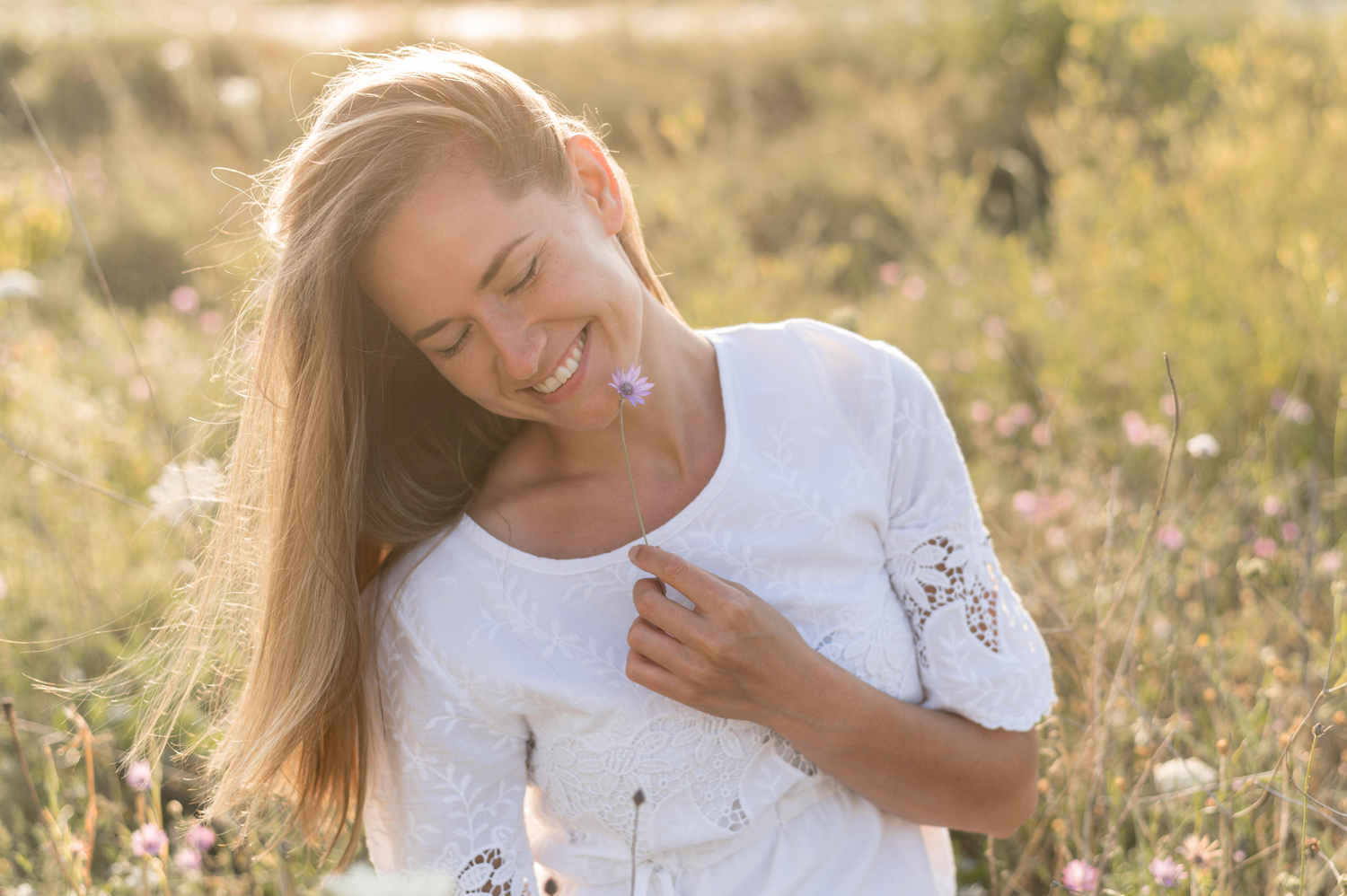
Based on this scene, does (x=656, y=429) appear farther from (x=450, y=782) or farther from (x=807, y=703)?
(x=450, y=782)

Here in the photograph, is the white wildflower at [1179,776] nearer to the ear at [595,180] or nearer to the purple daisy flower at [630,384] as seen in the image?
the purple daisy flower at [630,384]

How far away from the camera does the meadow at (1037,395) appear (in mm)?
1657

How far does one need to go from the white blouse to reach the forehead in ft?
1.13

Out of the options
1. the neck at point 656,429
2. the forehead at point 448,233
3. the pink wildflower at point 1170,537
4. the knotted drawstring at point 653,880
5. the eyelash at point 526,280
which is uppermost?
the forehead at point 448,233

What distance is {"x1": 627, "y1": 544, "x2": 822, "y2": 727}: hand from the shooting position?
46.8 inches

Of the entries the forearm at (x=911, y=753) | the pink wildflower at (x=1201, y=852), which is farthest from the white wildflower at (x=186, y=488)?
the pink wildflower at (x=1201, y=852)

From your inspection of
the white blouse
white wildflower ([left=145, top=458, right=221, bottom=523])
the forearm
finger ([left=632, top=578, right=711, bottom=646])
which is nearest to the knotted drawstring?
the white blouse

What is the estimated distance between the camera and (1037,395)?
3.17 meters

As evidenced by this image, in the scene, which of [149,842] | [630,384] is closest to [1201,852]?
[630,384]

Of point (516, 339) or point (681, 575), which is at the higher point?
point (516, 339)

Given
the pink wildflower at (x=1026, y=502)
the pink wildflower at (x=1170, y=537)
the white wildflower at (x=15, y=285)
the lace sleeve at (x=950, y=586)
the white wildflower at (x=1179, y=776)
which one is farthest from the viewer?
the white wildflower at (x=15, y=285)

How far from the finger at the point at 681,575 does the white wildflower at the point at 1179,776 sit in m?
0.84

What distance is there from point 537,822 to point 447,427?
585 mm

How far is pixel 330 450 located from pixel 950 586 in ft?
2.77
